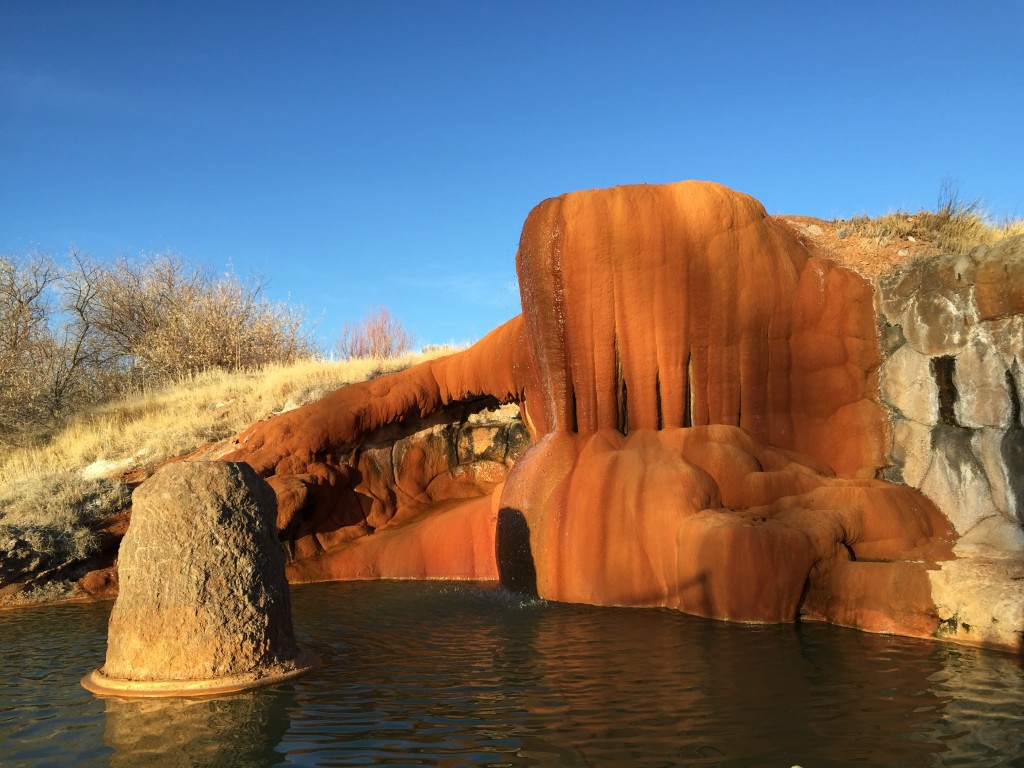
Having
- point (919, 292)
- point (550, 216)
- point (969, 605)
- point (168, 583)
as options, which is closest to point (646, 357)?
point (550, 216)

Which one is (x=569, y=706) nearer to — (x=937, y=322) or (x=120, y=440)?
(x=937, y=322)

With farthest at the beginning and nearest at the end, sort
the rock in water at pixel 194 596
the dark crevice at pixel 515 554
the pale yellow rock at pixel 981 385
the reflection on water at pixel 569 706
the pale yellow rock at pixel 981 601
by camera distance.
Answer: the dark crevice at pixel 515 554
the pale yellow rock at pixel 981 385
the pale yellow rock at pixel 981 601
the rock in water at pixel 194 596
the reflection on water at pixel 569 706

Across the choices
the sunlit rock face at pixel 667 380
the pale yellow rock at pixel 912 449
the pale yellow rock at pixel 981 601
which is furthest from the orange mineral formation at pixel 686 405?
the pale yellow rock at pixel 981 601

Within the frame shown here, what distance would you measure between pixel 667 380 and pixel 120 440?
13.8 meters

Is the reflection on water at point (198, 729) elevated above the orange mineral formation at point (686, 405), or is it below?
below

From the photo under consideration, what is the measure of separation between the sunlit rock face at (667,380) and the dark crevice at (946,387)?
719 millimetres

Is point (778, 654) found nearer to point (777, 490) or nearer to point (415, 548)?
point (777, 490)

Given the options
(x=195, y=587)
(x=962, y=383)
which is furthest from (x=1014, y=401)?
(x=195, y=587)

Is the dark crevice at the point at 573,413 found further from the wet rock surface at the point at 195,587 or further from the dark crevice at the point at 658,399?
the wet rock surface at the point at 195,587

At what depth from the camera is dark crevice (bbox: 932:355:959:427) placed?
30.6ft

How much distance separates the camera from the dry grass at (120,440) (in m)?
12.7

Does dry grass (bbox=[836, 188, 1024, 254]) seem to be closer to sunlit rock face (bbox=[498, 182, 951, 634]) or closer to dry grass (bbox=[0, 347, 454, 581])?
sunlit rock face (bbox=[498, 182, 951, 634])

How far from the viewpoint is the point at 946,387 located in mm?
9383

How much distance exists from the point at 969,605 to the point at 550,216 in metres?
6.44
